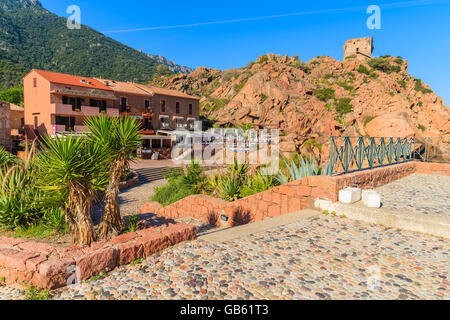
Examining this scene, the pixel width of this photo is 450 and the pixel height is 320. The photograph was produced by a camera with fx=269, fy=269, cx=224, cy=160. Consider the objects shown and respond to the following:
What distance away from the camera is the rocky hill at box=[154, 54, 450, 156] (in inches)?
1179

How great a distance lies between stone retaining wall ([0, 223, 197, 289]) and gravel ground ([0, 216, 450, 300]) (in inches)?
5.8

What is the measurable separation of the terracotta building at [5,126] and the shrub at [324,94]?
36.3 meters

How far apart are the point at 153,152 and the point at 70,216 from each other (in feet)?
81.7

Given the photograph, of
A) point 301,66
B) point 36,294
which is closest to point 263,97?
point 301,66

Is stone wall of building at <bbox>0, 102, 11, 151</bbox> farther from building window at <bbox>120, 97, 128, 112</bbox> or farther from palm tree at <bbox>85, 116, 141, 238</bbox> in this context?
palm tree at <bbox>85, 116, 141, 238</bbox>

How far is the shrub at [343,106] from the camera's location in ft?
119

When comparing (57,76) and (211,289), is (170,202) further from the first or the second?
(57,76)

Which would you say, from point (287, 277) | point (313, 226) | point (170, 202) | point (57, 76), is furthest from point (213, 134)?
point (287, 277)

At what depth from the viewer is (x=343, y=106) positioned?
3684 centimetres

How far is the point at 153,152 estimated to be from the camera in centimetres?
2859

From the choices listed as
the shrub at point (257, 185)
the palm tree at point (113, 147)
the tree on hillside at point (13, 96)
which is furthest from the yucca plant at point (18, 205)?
the tree on hillside at point (13, 96)

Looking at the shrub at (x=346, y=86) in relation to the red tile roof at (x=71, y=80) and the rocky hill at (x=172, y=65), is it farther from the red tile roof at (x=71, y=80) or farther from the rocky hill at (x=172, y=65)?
the rocky hill at (x=172, y=65)

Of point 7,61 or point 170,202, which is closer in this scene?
point 170,202

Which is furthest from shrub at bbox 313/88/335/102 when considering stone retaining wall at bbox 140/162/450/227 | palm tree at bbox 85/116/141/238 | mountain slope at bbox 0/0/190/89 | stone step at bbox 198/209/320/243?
mountain slope at bbox 0/0/190/89
